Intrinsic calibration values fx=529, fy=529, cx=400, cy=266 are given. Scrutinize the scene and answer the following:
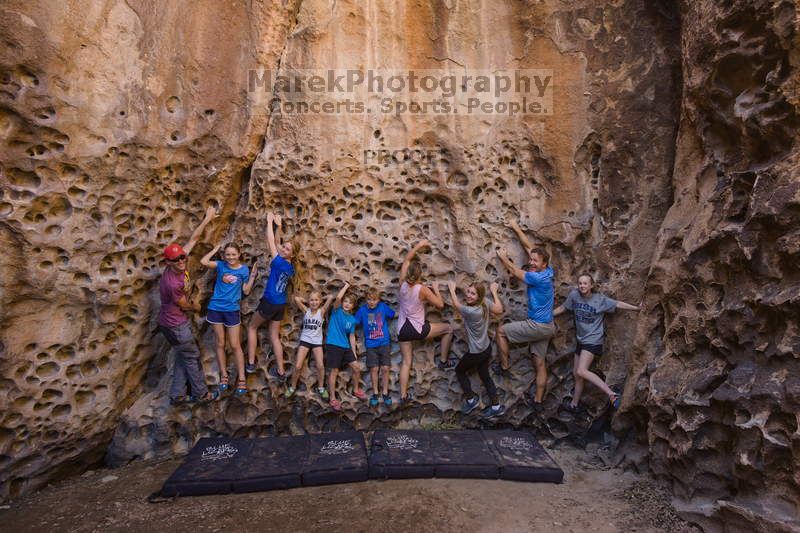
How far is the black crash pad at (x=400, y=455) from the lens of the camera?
422cm

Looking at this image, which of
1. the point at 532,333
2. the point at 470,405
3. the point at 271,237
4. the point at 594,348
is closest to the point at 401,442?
the point at 470,405

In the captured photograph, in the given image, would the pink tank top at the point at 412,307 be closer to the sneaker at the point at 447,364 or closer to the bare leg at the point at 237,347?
the sneaker at the point at 447,364

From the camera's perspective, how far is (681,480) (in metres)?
3.89

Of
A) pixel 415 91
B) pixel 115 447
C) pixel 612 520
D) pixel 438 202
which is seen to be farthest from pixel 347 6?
pixel 612 520

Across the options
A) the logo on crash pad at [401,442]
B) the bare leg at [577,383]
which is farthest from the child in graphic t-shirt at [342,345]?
the bare leg at [577,383]

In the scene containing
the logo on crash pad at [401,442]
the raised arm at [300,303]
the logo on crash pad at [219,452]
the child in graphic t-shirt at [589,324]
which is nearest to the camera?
the logo on crash pad at [219,452]

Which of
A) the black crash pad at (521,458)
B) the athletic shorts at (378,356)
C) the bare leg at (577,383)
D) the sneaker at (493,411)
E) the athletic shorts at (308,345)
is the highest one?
the athletic shorts at (308,345)

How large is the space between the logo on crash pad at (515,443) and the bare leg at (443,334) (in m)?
0.96

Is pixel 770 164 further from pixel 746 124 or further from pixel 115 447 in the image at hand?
pixel 115 447

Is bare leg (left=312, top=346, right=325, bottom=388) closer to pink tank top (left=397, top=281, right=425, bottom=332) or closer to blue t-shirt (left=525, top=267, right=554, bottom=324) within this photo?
pink tank top (left=397, top=281, right=425, bottom=332)

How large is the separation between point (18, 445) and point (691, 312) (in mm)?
5400

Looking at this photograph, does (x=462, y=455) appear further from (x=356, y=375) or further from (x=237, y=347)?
(x=237, y=347)

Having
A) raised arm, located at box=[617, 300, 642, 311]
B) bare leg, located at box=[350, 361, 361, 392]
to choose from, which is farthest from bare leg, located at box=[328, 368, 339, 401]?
raised arm, located at box=[617, 300, 642, 311]

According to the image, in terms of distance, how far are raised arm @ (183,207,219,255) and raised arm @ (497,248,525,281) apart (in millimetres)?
2808
